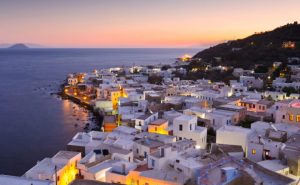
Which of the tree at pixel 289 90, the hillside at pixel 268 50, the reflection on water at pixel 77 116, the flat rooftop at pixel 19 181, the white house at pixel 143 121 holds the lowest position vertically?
the reflection on water at pixel 77 116

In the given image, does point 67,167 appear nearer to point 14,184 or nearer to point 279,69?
point 14,184

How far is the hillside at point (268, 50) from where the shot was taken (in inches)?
2711

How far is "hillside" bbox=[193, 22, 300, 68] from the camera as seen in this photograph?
226ft

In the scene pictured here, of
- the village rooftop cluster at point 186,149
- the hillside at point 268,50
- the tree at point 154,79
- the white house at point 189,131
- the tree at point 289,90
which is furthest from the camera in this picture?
the hillside at point 268,50

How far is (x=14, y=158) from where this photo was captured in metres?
26.7

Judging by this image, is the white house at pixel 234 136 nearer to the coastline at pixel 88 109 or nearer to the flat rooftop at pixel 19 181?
the flat rooftop at pixel 19 181

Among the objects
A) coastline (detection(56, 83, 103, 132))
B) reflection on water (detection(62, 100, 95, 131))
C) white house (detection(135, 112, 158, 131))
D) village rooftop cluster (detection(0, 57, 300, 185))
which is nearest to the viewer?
village rooftop cluster (detection(0, 57, 300, 185))

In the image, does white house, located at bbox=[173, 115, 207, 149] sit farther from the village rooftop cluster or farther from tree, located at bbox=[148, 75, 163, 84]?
tree, located at bbox=[148, 75, 163, 84]

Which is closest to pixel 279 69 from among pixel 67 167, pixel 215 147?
pixel 215 147

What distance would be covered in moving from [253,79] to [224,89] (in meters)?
12.4

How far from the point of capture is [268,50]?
242 feet

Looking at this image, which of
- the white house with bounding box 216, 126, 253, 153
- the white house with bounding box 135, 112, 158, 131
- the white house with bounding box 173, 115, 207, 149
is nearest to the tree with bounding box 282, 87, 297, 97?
the white house with bounding box 135, 112, 158, 131

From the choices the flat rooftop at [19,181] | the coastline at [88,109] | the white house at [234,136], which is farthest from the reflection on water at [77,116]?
the flat rooftop at [19,181]

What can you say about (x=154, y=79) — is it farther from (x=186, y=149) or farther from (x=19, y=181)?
(x=19, y=181)
